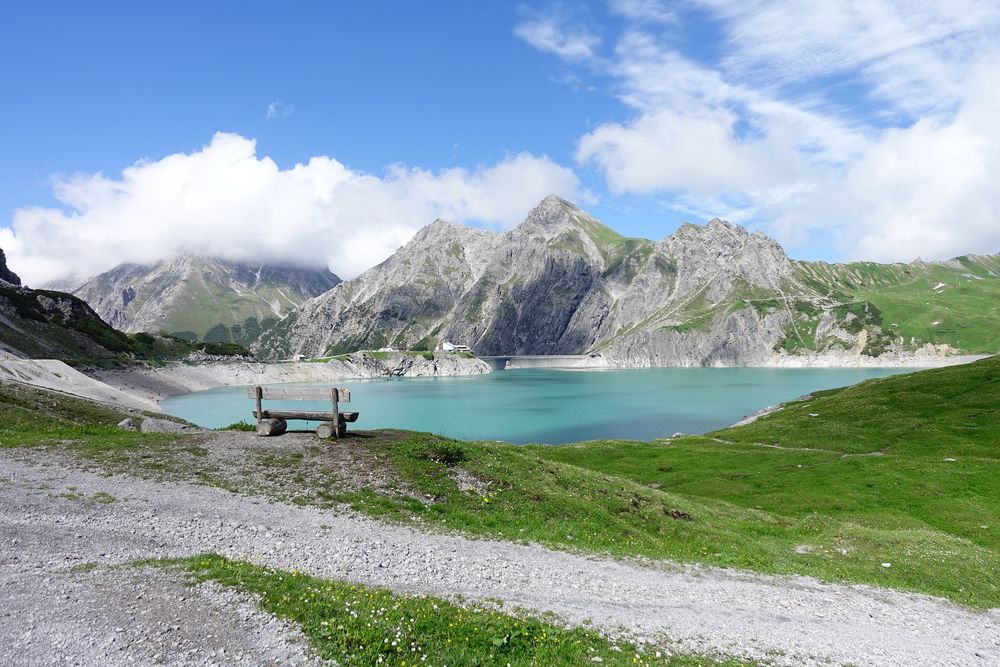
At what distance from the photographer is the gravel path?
34.7 ft

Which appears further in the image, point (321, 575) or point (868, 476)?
point (868, 476)

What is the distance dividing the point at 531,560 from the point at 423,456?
974 cm

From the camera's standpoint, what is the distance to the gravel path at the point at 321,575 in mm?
10562

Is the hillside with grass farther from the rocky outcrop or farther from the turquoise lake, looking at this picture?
the rocky outcrop

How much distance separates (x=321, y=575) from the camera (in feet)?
47.4

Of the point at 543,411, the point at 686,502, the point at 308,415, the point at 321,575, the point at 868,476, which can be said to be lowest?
the point at 543,411

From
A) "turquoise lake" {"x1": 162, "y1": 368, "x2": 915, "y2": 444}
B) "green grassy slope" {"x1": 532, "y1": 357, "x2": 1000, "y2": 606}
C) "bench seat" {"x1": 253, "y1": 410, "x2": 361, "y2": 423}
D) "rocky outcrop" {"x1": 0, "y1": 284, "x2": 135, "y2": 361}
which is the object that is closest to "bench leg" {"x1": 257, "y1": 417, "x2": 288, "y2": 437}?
"bench seat" {"x1": 253, "y1": 410, "x2": 361, "y2": 423}

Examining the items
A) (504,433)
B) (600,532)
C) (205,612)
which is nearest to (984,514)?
(600,532)

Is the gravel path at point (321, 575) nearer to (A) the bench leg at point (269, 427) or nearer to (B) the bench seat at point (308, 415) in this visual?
(A) the bench leg at point (269, 427)

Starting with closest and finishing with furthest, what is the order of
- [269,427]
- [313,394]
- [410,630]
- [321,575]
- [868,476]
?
[410,630] < [321,575] < [269,427] < [313,394] < [868,476]

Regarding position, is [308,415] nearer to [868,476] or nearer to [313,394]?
[313,394]

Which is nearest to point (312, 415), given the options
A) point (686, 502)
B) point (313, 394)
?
point (313, 394)

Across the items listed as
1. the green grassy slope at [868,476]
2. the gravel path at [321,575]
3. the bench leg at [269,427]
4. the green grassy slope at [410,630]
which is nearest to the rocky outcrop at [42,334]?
the bench leg at [269,427]

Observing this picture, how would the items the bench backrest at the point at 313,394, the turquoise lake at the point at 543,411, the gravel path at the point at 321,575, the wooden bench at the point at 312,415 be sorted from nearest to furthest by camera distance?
1. the gravel path at the point at 321,575
2. the bench backrest at the point at 313,394
3. the wooden bench at the point at 312,415
4. the turquoise lake at the point at 543,411
